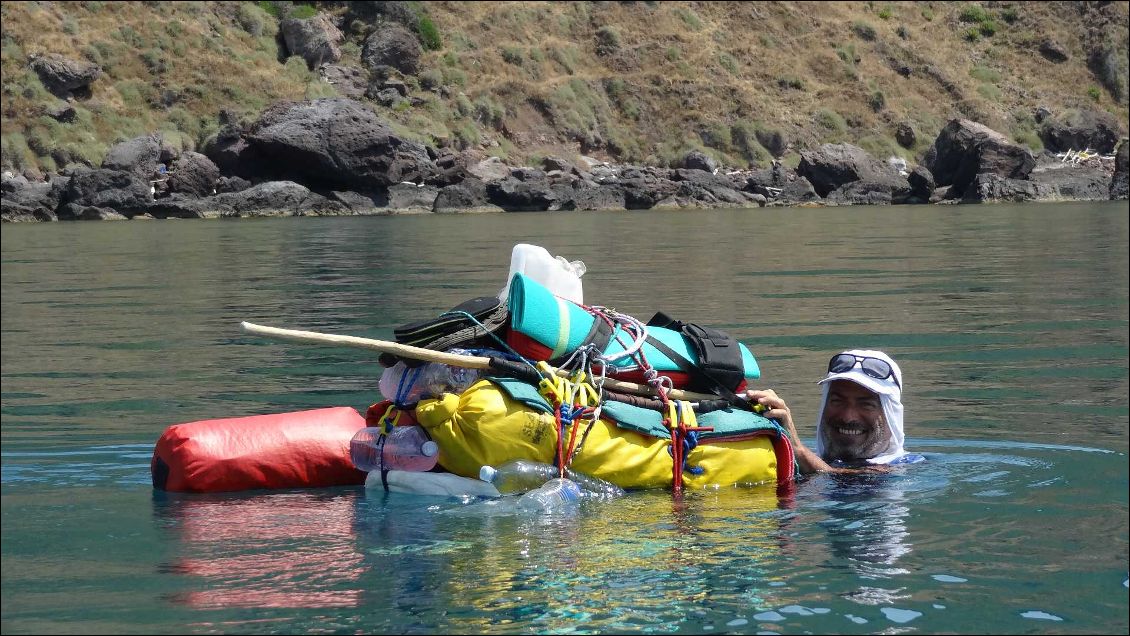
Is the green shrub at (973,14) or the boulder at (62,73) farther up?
the green shrub at (973,14)

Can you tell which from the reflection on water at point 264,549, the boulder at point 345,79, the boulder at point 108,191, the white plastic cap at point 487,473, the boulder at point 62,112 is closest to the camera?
the reflection on water at point 264,549

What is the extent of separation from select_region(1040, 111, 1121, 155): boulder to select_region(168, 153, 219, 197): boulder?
37.4m

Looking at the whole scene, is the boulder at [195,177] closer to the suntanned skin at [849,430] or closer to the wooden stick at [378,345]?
the suntanned skin at [849,430]

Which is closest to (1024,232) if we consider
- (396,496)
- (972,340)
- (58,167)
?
(972,340)

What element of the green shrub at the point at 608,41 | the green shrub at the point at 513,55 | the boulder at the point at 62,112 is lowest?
the boulder at the point at 62,112

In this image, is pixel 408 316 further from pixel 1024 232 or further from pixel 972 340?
pixel 1024 232

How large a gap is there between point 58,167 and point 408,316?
38.5 m

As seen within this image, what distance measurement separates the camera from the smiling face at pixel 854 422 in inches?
275

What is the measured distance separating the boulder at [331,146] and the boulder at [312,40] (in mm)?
12534

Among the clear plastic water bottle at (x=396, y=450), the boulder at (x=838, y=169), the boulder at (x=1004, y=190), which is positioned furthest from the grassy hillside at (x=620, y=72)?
the clear plastic water bottle at (x=396, y=450)

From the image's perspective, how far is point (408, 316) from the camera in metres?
14.1

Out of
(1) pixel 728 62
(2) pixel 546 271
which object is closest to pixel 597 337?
(2) pixel 546 271

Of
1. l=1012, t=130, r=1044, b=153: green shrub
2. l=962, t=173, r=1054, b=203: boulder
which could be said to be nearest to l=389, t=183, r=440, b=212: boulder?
l=962, t=173, r=1054, b=203: boulder

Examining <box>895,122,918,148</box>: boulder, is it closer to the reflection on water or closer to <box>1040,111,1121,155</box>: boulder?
<box>1040,111,1121,155</box>: boulder
